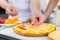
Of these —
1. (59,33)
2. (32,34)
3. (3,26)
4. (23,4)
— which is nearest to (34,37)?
(32,34)

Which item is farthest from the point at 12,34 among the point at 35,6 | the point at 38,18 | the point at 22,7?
the point at 22,7

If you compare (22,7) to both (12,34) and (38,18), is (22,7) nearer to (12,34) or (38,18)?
(38,18)

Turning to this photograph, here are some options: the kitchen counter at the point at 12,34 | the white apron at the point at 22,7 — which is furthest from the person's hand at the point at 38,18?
the white apron at the point at 22,7

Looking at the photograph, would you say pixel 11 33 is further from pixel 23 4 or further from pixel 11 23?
pixel 23 4

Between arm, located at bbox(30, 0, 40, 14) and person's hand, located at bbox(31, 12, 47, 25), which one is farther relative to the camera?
arm, located at bbox(30, 0, 40, 14)

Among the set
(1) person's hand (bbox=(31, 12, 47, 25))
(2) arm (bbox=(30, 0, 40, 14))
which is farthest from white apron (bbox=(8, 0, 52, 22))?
(1) person's hand (bbox=(31, 12, 47, 25))

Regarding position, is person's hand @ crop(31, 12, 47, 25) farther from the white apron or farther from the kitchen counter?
the white apron

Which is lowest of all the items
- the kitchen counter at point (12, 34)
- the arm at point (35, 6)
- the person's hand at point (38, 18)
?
the kitchen counter at point (12, 34)

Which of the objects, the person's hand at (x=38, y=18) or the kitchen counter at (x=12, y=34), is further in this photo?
the person's hand at (x=38, y=18)

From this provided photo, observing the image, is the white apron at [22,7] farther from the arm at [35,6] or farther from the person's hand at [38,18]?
the person's hand at [38,18]

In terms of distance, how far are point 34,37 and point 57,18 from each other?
444 mm

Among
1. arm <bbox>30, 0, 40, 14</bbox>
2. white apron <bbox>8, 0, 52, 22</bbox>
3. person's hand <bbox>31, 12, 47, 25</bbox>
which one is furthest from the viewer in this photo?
white apron <bbox>8, 0, 52, 22</bbox>

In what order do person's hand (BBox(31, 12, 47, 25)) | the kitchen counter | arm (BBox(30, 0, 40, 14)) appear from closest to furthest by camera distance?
the kitchen counter
person's hand (BBox(31, 12, 47, 25))
arm (BBox(30, 0, 40, 14))

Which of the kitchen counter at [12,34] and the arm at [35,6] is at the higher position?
the arm at [35,6]
